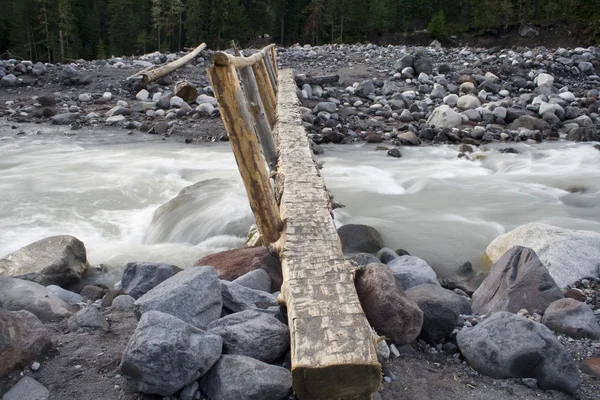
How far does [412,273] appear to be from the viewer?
3.78 meters

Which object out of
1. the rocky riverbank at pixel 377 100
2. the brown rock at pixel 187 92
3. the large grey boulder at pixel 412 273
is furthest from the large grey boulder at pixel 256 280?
the brown rock at pixel 187 92

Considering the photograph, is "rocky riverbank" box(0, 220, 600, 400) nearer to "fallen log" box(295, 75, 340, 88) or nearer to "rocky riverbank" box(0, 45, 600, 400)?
"rocky riverbank" box(0, 45, 600, 400)

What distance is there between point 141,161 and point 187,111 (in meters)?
2.81

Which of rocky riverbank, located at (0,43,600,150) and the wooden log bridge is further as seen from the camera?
rocky riverbank, located at (0,43,600,150)

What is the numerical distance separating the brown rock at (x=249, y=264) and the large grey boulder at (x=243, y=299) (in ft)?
1.45

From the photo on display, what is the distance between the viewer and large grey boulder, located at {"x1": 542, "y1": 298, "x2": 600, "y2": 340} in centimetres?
298

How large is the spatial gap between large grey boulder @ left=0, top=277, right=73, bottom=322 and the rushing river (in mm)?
1758

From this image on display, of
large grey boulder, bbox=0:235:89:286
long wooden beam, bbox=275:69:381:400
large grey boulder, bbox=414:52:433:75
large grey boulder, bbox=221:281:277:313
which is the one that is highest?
large grey boulder, bbox=414:52:433:75

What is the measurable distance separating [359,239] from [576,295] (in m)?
1.91

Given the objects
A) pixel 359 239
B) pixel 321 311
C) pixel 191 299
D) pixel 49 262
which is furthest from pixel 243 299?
pixel 359 239

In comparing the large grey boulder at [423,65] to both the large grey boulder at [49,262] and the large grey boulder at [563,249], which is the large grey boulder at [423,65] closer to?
the large grey boulder at [563,249]

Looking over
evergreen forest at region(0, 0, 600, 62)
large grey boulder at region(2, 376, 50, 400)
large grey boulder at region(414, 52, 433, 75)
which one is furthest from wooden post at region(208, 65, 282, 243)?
evergreen forest at region(0, 0, 600, 62)

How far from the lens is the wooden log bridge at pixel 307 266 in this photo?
2018 millimetres

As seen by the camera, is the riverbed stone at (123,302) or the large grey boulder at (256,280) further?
the large grey boulder at (256,280)
